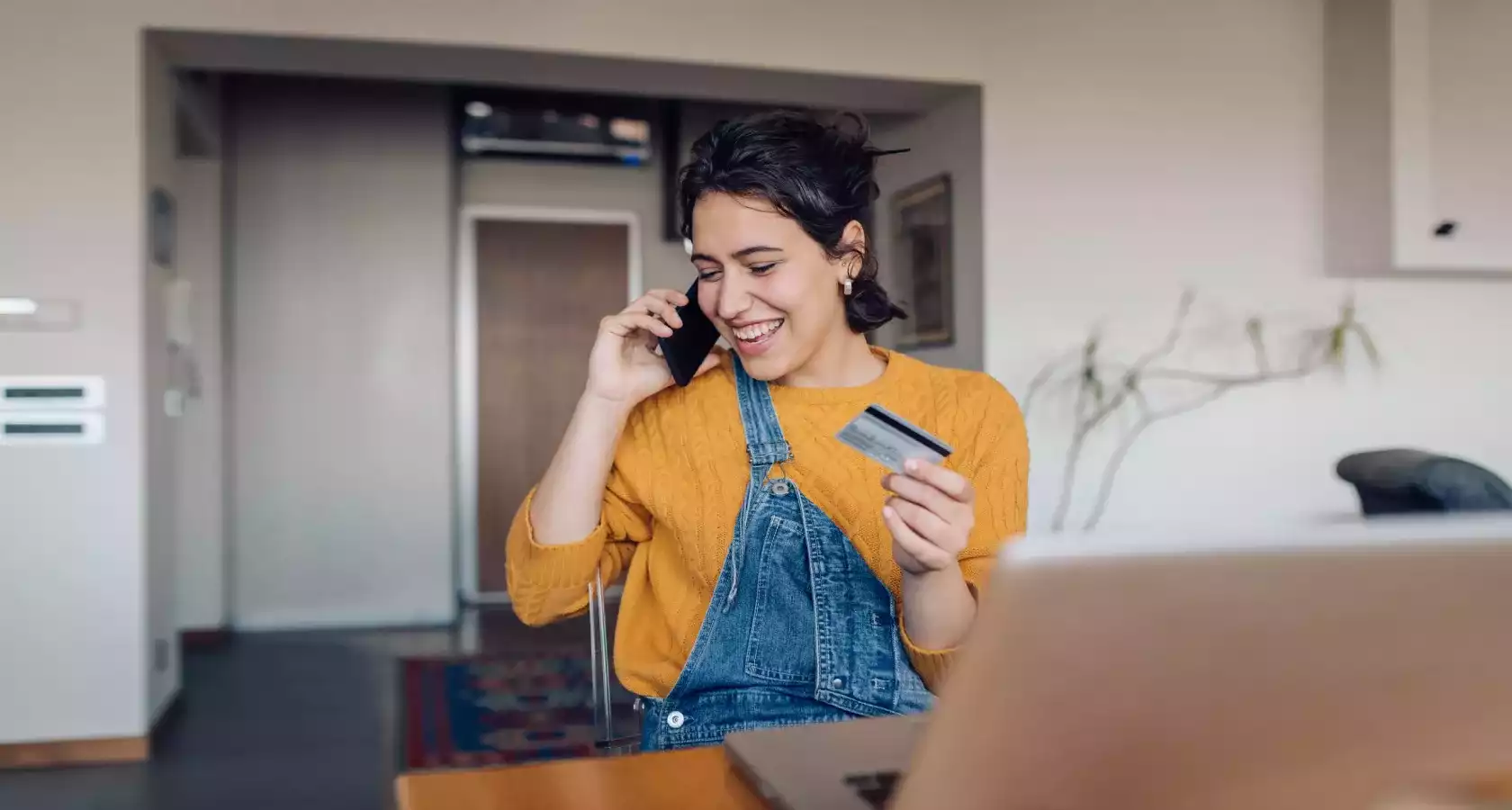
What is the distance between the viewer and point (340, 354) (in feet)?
18.6

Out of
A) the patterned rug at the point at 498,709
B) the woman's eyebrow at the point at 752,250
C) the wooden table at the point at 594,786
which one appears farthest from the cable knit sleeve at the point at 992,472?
the patterned rug at the point at 498,709

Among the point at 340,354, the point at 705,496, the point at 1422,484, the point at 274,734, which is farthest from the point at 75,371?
the point at 1422,484

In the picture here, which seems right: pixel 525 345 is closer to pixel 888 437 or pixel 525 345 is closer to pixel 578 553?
pixel 578 553

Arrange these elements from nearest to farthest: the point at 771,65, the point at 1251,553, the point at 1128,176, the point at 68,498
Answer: the point at 1251,553 < the point at 68,498 < the point at 771,65 < the point at 1128,176

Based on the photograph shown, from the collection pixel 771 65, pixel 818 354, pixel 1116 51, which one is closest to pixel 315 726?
pixel 771 65

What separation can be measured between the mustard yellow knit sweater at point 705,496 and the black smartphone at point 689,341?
6 centimetres

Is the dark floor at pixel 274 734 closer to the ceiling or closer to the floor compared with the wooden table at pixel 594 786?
closer to the floor

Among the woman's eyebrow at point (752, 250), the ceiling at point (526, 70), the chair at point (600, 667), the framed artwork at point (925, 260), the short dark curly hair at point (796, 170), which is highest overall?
the ceiling at point (526, 70)

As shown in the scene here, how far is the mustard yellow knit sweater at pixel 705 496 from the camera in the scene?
1.41 m

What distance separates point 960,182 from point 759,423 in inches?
113

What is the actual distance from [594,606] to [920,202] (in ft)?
10.6

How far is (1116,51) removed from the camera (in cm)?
399

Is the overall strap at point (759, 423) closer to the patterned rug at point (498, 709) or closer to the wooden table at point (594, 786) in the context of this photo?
the wooden table at point (594, 786)

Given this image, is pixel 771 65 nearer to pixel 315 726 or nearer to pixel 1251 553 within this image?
pixel 315 726
